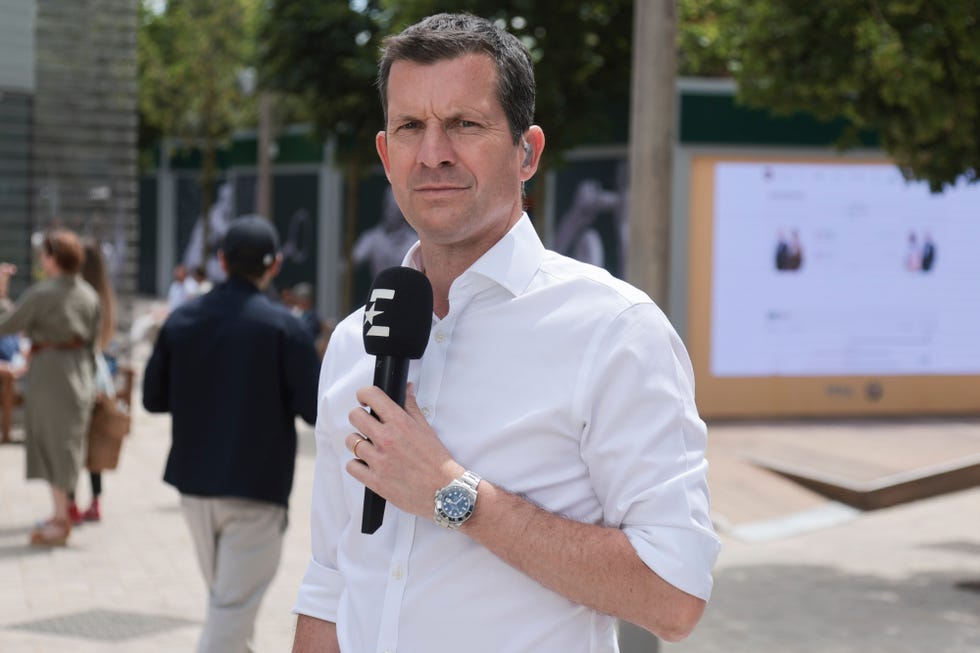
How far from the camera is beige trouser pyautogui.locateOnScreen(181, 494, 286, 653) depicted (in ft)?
18.2

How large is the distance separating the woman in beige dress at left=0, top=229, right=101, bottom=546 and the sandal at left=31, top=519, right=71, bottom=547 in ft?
0.07

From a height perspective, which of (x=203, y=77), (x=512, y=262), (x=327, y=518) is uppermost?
(x=203, y=77)

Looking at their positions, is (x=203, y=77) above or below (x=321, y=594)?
above

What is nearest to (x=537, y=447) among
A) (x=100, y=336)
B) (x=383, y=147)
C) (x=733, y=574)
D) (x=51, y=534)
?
(x=383, y=147)

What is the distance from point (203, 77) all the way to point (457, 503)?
3575 centimetres

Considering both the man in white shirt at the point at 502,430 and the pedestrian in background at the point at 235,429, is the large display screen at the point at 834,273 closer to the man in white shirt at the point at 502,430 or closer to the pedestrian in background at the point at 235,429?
the pedestrian in background at the point at 235,429

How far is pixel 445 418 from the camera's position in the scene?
7.07 ft

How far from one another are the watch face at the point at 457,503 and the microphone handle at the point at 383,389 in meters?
0.14

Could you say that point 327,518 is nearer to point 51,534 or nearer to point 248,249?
point 248,249

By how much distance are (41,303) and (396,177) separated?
7666 millimetres

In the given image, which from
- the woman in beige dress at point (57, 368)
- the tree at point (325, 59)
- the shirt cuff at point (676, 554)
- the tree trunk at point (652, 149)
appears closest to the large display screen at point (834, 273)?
the tree at point (325, 59)

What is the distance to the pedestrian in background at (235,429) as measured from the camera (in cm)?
555

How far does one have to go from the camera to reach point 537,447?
2086mm

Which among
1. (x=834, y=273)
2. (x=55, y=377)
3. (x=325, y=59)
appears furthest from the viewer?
(x=325, y=59)
